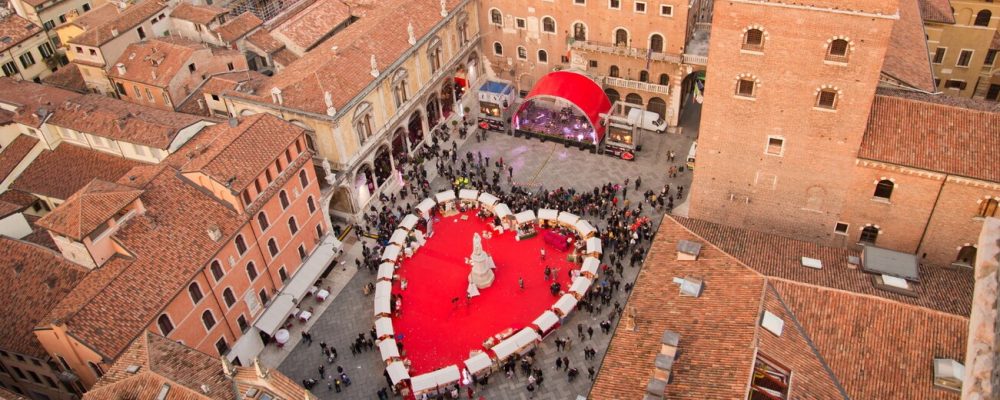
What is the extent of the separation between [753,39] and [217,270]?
30.1 meters

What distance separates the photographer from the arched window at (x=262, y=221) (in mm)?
41534

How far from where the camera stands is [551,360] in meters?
40.7

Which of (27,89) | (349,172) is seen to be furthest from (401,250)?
(27,89)

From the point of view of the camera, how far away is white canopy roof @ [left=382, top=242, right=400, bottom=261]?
4619 cm

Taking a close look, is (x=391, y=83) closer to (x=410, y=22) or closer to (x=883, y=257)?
(x=410, y=22)

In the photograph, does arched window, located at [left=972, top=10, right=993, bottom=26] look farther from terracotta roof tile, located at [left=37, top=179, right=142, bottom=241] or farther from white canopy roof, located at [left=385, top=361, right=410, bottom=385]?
terracotta roof tile, located at [left=37, top=179, right=142, bottom=241]

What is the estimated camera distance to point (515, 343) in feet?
131

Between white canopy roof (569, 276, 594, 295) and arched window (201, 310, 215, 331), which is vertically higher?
arched window (201, 310, 215, 331)

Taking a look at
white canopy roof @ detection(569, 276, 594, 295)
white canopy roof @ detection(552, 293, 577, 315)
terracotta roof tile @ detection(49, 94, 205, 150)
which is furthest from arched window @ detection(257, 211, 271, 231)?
white canopy roof @ detection(569, 276, 594, 295)

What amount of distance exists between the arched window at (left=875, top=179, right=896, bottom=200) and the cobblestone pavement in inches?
560

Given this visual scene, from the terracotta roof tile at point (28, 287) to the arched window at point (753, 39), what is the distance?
3488 centimetres

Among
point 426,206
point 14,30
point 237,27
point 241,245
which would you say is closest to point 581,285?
point 426,206

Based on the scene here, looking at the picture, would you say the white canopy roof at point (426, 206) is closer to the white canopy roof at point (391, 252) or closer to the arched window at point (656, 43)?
the white canopy roof at point (391, 252)

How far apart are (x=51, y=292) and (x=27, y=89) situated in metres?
23.3
